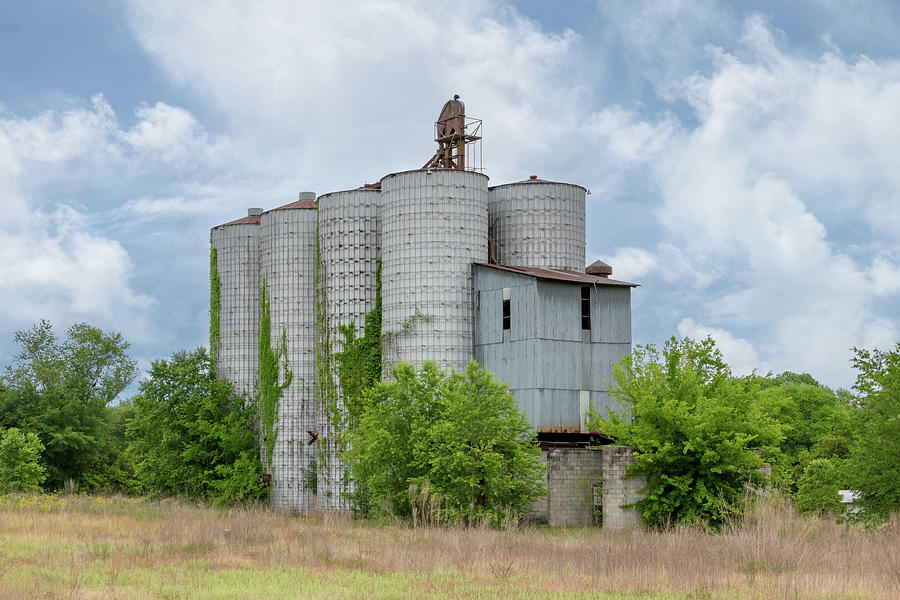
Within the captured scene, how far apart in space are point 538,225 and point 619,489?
17.5m

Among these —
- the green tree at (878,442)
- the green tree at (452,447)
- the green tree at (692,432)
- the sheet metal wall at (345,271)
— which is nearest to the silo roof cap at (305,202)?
the sheet metal wall at (345,271)

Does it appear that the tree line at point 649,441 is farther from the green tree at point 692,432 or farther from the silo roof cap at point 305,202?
the silo roof cap at point 305,202

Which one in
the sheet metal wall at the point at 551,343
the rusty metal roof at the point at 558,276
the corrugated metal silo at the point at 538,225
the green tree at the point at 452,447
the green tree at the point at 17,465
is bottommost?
the green tree at the point at 17,465

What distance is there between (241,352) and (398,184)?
657 inches

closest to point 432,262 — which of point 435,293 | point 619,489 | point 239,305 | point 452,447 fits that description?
point 435,293

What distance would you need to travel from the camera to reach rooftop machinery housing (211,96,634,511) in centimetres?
4212

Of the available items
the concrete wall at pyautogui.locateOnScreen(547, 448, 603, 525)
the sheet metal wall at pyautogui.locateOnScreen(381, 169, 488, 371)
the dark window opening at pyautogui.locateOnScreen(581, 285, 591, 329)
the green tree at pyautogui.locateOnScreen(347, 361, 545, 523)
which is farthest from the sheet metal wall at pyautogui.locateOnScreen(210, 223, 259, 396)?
the concrete wall at pyautogui.locateOnScreen(547, 448, 603, 525)

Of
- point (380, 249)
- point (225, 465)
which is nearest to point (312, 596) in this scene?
point (380, 249)

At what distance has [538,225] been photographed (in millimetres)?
49375

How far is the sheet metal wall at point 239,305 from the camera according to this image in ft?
184

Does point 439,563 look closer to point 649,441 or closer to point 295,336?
point 649,441

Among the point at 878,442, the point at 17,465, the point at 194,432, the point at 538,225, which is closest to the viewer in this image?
the point at 878,442

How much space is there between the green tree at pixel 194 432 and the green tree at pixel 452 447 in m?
18.5

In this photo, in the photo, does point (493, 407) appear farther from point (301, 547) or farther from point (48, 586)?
point (48, 586)
